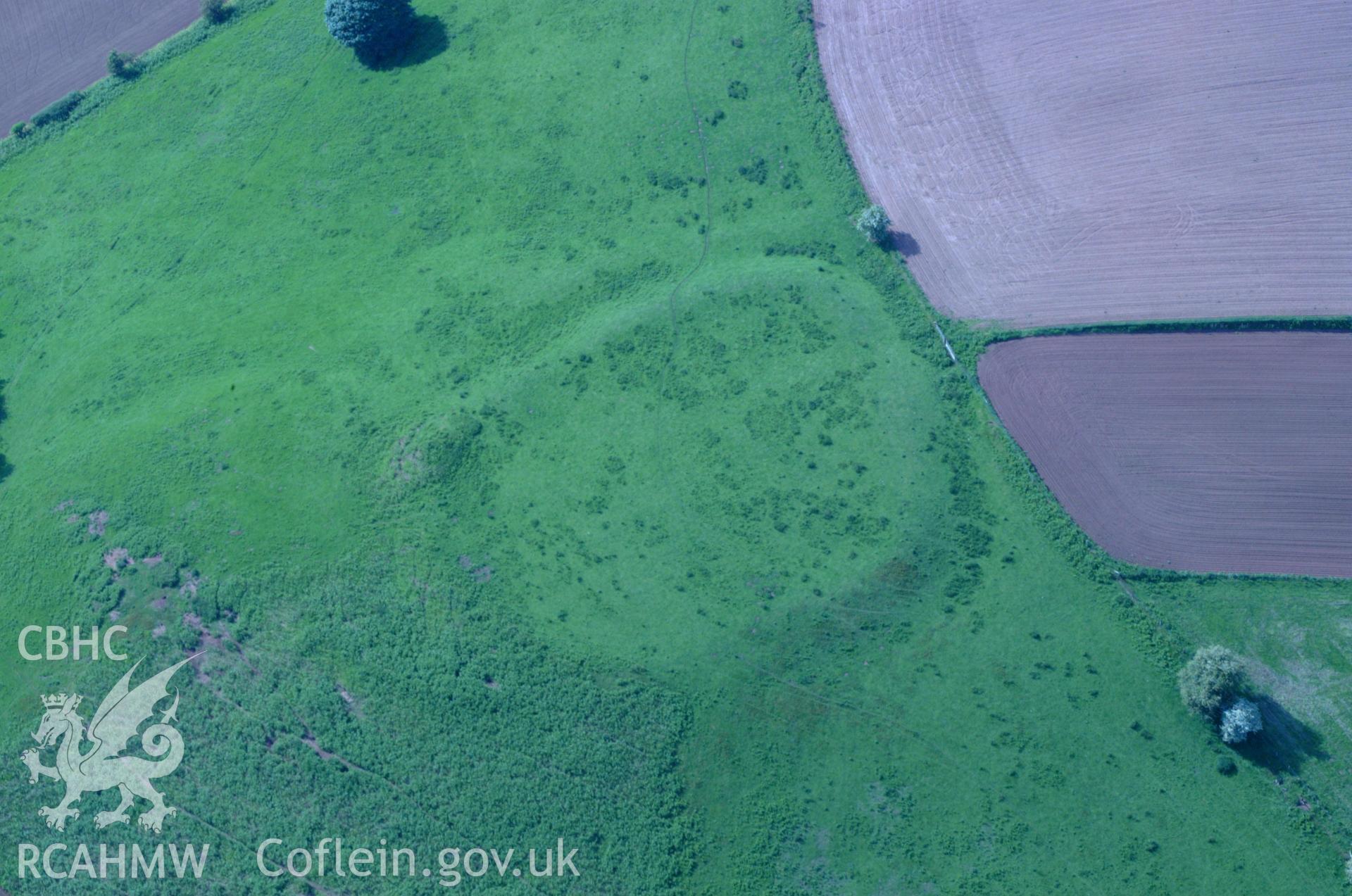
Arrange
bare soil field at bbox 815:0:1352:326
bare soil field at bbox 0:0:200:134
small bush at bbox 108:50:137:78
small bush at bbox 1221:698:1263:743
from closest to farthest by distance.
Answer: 1. small bush at bbox 1221:698:1263:743
2. bare soil field at bbox 815:0:1352:326
3. small bush at bbox 108:50:137:78
4. bare soil field at bbox 0:0:200:134

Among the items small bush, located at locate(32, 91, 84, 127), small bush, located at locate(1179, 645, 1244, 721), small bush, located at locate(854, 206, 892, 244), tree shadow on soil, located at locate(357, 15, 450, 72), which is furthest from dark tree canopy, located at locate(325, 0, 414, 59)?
small bush, located at locate(1179, 645, 1244, 721)

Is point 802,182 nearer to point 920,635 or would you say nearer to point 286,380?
point 920,635

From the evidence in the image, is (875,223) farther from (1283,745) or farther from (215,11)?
(215,11)

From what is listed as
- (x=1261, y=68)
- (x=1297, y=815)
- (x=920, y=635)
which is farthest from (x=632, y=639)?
(x=1261, y=68)

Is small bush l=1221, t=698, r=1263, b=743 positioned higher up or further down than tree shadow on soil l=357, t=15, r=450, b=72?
further down

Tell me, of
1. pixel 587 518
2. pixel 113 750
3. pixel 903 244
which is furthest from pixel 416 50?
pixel 113 750

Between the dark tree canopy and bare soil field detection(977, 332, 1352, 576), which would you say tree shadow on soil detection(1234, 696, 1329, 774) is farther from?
the dark tree canopy
